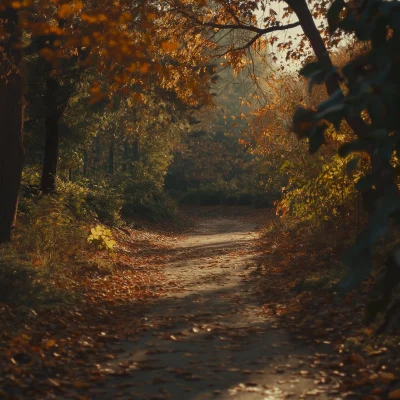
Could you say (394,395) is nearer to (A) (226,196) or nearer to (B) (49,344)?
(B) (49,344)

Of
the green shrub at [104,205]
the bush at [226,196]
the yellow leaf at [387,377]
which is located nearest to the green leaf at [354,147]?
the yellow leaf at [387,377]

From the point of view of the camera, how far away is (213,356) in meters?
5.94

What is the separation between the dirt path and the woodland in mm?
27

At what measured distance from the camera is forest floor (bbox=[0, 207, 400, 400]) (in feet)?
16.2

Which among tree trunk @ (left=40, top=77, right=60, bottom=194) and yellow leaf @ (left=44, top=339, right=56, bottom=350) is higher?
tree trunk @ (left=40, top=77, right=60, bottom=194)

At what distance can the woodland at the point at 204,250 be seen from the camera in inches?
140

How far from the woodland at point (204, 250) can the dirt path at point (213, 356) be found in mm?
27

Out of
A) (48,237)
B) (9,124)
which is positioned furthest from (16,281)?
(48,237)

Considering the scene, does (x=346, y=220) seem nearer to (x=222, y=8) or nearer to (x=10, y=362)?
(x=222, y=8)

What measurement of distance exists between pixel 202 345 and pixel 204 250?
10.8 meters

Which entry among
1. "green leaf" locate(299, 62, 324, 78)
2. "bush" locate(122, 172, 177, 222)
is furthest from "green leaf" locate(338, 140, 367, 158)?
"bush" locate(122, 172, 177, 222)

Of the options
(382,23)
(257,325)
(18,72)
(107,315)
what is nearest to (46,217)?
(18,72)

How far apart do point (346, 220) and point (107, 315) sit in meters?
5.43

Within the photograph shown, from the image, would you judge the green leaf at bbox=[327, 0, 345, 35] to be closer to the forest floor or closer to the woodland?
the woodland
